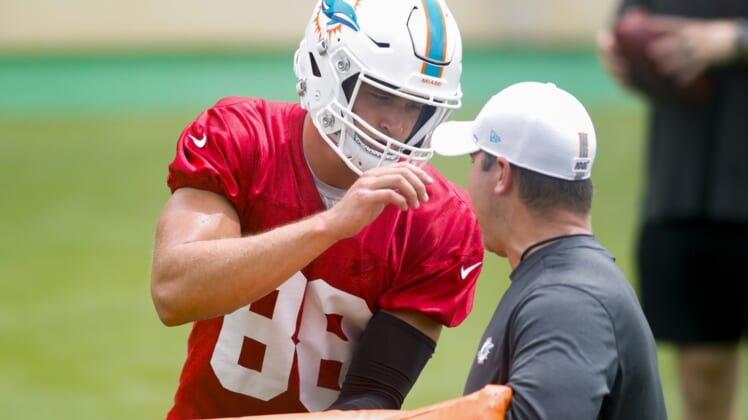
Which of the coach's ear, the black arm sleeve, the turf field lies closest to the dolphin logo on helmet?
the coach's ear

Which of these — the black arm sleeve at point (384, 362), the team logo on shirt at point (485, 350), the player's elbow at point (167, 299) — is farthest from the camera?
the black arm sleeve at point (384, 362)

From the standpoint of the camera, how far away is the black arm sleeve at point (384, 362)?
3.54 meters

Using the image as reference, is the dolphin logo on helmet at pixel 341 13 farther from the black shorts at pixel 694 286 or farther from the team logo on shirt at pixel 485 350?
the black shorts at pixel 694 286

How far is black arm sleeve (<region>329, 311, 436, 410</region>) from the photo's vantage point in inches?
139

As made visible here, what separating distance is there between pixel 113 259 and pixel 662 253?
5.76 meters

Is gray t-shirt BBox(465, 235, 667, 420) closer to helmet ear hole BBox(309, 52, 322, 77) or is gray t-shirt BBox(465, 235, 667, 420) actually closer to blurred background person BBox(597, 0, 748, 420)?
helmet ear hole BBox(309, 52, 322, 77)

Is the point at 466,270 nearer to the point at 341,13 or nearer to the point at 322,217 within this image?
the point at 322,217

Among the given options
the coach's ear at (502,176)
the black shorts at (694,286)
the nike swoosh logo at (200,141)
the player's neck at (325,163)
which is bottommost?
the black shorts at (694,286)

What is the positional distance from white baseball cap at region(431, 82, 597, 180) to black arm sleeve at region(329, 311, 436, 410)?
2.02ft

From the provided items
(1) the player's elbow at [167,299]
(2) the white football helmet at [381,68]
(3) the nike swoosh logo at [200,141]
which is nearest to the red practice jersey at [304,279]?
(3) the nike swoosh logo at [200,141]

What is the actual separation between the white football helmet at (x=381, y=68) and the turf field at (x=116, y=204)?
3958mm

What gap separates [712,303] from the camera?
593 centimetres

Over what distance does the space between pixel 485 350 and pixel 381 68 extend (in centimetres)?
88

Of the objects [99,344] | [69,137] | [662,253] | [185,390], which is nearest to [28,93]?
[69,137]
